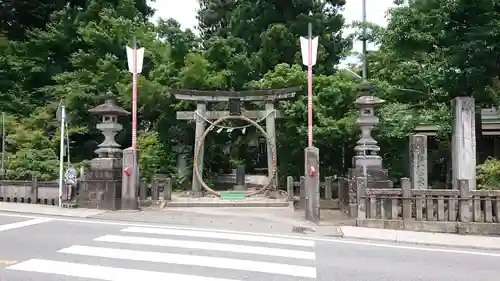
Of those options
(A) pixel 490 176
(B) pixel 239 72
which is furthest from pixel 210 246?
(B) pixel 239 72

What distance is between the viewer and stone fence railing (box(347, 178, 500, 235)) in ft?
35.4

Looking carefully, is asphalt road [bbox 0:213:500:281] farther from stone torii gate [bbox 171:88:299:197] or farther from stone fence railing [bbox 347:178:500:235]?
stone torii gate [bbox 171:88:299:197]

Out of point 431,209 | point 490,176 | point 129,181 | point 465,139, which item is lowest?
point 431,209

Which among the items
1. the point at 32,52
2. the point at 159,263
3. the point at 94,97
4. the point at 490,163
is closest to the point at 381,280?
the point at 159,263

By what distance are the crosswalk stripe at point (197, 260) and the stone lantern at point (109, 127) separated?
6623 millimetres

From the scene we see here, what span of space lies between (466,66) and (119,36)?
1695 cm

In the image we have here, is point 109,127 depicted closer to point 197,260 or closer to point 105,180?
point 105,180

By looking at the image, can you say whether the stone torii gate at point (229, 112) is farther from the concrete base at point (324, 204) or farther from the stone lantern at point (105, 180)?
the stone lantern at point (105, 180)

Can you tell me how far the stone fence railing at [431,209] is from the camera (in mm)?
10789

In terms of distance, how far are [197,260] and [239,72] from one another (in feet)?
53.3

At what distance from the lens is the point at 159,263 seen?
709cm

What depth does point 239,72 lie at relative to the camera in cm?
2269

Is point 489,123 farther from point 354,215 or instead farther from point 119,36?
point 119,36

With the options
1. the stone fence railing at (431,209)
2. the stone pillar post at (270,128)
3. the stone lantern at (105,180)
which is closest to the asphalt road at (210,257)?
the stone fence railing at (431,209)
